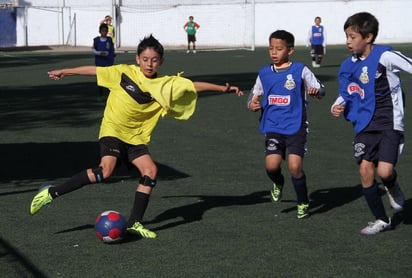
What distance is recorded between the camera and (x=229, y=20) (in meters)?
53.8

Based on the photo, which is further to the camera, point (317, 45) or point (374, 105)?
point (317, 45)

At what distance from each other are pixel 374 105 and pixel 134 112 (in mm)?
2183

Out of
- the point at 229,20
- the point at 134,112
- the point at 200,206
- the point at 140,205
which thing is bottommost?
the point at 200,206

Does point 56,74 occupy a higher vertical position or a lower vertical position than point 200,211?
higher

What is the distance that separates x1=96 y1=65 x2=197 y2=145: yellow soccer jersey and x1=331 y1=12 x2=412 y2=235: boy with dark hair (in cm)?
145

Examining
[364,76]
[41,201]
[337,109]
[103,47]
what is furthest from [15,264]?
[103,47]

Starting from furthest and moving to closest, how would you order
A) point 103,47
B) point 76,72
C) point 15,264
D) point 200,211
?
point 103,47, point 200,211, point 76,72, point 15,264

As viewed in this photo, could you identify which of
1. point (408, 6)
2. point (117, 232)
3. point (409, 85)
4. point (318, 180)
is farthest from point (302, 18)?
point (117, 232)

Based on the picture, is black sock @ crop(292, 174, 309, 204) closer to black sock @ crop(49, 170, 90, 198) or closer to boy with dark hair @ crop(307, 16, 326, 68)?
black sock @ crop(49, 170, 90, 198)

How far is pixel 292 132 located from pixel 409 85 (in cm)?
1587

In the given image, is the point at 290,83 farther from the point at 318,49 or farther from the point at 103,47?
the point at 318,49

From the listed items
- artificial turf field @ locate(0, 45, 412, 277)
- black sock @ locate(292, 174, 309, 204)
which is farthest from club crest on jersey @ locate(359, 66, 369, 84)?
artificial turf field @ locate(0, 45, 412, 277)

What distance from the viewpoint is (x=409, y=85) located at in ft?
76.3

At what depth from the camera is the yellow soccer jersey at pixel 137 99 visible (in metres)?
7.57
